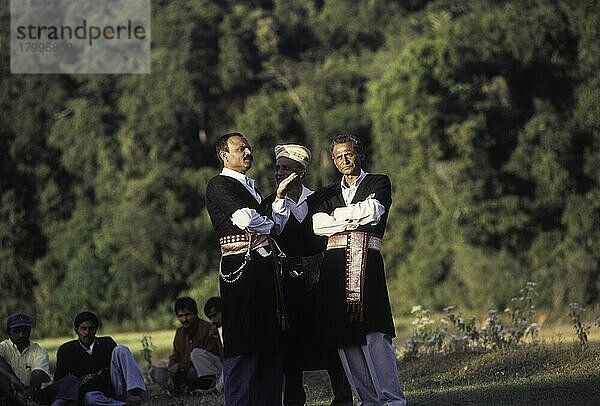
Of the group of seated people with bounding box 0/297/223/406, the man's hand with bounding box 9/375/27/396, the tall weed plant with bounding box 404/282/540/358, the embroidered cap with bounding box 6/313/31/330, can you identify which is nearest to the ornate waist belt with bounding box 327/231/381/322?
the group of seated people with bounding box 0/297/223/406

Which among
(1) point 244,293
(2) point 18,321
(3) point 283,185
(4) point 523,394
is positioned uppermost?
(3) point 283,185

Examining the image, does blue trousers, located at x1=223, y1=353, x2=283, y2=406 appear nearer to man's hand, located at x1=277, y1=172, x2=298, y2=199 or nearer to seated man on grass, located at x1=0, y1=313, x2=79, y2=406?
man's hand, located at x1=277, y1=172, x2=298, y2=199

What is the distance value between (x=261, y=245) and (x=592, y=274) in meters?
16.3

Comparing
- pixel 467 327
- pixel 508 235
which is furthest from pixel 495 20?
pixel 467 327

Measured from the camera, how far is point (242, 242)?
21.0 ft

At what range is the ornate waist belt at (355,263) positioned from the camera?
20.9ft

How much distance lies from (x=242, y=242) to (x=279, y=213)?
0.28m

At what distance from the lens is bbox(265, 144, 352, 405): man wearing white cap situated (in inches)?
260

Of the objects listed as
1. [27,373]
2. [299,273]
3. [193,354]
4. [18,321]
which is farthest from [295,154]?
[193,354]

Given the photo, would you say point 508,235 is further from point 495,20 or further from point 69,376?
point 69,376

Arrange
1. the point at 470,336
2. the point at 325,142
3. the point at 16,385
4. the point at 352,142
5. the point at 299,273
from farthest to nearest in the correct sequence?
the point at 325,142 → the point at 470,336 → the point at 16,385 → the point at 299,273 → the point at 352,142

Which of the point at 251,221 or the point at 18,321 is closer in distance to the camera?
the point at 251,221

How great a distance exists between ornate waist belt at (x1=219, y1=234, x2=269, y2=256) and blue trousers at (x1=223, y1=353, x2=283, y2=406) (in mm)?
571

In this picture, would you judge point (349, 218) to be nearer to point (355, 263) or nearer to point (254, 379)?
point (355, 263)
